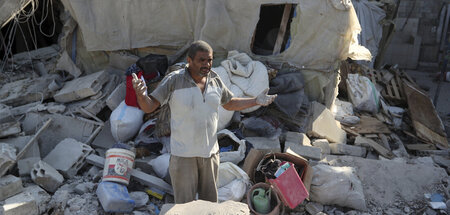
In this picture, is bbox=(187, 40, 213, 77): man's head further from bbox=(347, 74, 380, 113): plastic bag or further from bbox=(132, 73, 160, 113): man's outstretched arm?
bbox=(347, 74, 380, 113): plastic bag

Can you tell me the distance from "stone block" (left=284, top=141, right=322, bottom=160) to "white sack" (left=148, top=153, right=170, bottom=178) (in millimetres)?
1529

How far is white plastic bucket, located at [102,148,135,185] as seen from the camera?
13.2ft

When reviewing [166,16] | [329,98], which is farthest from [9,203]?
[329,98]

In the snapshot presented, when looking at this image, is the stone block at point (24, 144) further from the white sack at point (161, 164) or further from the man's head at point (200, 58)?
the man's head at point (200, 58)

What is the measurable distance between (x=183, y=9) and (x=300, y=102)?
2388 mm

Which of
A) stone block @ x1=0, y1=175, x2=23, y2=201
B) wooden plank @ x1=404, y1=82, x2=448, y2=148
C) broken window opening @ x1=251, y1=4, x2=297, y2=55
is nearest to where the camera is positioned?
stone block @ x1=0, y1=175, x2=23, y2=201

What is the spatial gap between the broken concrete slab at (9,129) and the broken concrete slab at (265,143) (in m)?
2.97

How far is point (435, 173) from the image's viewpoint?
16.1 ft

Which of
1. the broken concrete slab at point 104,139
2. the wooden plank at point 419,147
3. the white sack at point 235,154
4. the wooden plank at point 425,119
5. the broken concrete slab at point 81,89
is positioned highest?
the broken concrete slab at point 81,89

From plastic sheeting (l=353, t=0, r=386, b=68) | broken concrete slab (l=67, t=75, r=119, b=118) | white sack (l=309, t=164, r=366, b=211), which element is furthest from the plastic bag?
broken concrete slab (l=67, t=75, r=119, b=118)

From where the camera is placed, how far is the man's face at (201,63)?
2774mm

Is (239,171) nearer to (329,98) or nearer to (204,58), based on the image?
(204,58)

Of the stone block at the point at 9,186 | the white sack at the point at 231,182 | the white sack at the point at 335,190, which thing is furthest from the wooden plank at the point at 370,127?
the stone block at the point at 9,186

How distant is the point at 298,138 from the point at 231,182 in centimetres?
153
